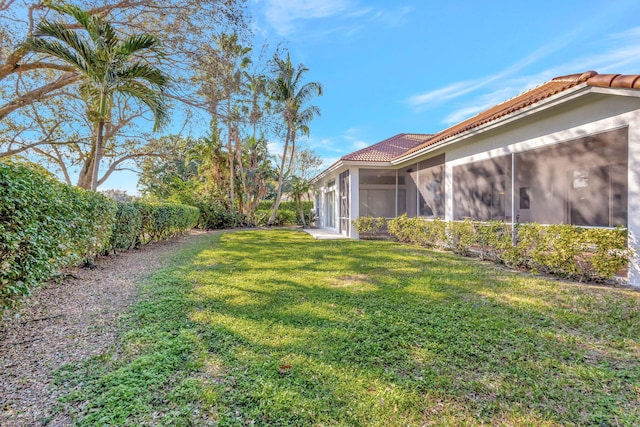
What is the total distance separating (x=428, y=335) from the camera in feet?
11.2

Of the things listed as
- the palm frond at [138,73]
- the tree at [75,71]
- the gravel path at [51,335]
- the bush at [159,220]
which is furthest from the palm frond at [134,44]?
the gravel path at [51,335]

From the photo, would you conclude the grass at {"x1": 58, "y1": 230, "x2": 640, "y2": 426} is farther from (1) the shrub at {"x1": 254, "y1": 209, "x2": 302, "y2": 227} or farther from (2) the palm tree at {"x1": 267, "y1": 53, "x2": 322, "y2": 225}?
(1) the shrub at {"x1": 254, "y1": 209, "x2": 302, "y2": 227}

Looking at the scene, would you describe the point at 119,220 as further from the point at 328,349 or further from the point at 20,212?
the point at 328,349

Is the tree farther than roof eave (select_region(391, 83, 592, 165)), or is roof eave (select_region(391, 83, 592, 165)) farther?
the tree

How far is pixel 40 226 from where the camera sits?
3715mm

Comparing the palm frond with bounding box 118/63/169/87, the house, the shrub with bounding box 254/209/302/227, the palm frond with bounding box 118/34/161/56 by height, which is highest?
the palm frond with bounding box 118/34/161/56

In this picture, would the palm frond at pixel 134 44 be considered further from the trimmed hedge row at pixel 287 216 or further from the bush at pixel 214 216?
the trimmed hedge row at pixel 287 216

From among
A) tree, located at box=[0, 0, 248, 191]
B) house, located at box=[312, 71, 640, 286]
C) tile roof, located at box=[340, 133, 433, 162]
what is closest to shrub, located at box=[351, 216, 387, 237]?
house, located at box=[312, 71, 640, 286]

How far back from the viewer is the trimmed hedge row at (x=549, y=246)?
5.42 meters

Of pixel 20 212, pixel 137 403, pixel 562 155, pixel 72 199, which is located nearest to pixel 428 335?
pixel 137 403

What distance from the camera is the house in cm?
548

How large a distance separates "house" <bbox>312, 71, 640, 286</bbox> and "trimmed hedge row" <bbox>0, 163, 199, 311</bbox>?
885 centimetres

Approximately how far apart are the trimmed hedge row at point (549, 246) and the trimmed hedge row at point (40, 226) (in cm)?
872

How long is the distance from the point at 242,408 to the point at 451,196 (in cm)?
1012
